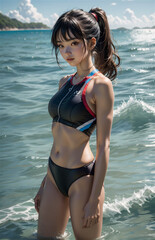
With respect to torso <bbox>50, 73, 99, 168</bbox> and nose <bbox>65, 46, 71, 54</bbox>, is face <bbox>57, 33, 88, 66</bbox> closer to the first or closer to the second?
nose <bbox>65, 46, 71, 54</bbox>

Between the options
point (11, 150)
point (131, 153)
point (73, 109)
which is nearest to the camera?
point (73, 109)

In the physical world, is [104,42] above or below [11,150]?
above

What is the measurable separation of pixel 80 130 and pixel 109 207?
223 centimetres

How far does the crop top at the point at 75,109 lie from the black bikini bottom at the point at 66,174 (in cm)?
27

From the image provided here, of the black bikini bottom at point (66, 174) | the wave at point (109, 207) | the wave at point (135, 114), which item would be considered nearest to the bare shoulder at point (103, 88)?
the black bikini bottom at point (66, 174)

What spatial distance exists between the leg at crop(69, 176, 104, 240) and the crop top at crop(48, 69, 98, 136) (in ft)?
1.24

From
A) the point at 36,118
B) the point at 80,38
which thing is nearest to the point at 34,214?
the point at 80,38

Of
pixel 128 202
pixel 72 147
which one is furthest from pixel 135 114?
pixel 72 147

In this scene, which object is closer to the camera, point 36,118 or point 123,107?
point 36,118

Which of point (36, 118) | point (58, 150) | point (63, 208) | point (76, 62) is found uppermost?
point (76, 62)

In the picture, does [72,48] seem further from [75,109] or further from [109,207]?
[109,207]

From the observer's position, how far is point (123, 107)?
10516 millimetres

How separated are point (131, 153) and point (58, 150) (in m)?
4.00

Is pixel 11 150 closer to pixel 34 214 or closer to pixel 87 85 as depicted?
pixel 34 214
